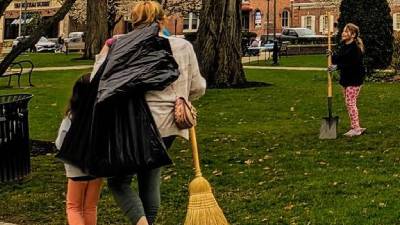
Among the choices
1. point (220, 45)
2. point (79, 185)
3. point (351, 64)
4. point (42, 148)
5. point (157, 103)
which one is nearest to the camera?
point (157, 103)

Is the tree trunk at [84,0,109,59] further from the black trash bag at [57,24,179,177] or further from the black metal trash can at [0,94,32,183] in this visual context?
the black trash bag at [57,24,179,177]

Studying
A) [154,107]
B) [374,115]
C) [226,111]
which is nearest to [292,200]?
[154,107]

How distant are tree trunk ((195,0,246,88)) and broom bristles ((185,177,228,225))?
13.5 m

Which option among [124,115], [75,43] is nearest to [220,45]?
[124,115]

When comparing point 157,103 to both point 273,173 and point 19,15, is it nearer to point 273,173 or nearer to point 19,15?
point 273,173

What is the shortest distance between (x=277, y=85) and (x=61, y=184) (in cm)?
1167

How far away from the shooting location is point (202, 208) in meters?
4.86

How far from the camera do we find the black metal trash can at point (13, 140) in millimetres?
7258

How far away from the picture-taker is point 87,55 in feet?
116

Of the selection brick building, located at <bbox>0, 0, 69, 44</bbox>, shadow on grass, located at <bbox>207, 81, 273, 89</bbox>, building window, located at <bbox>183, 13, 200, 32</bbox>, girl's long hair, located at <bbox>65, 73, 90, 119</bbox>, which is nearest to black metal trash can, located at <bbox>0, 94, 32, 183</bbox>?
girl's long hair, located at <bbox>65, 73, 90, 119</bbox>

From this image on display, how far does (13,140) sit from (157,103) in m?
3.27

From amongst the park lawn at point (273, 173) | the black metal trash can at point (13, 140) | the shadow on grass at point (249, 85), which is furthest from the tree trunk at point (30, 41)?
the shadow on grass at point (249, 85)

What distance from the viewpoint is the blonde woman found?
459 centimetres

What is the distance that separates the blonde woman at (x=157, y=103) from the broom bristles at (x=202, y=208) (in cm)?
25
